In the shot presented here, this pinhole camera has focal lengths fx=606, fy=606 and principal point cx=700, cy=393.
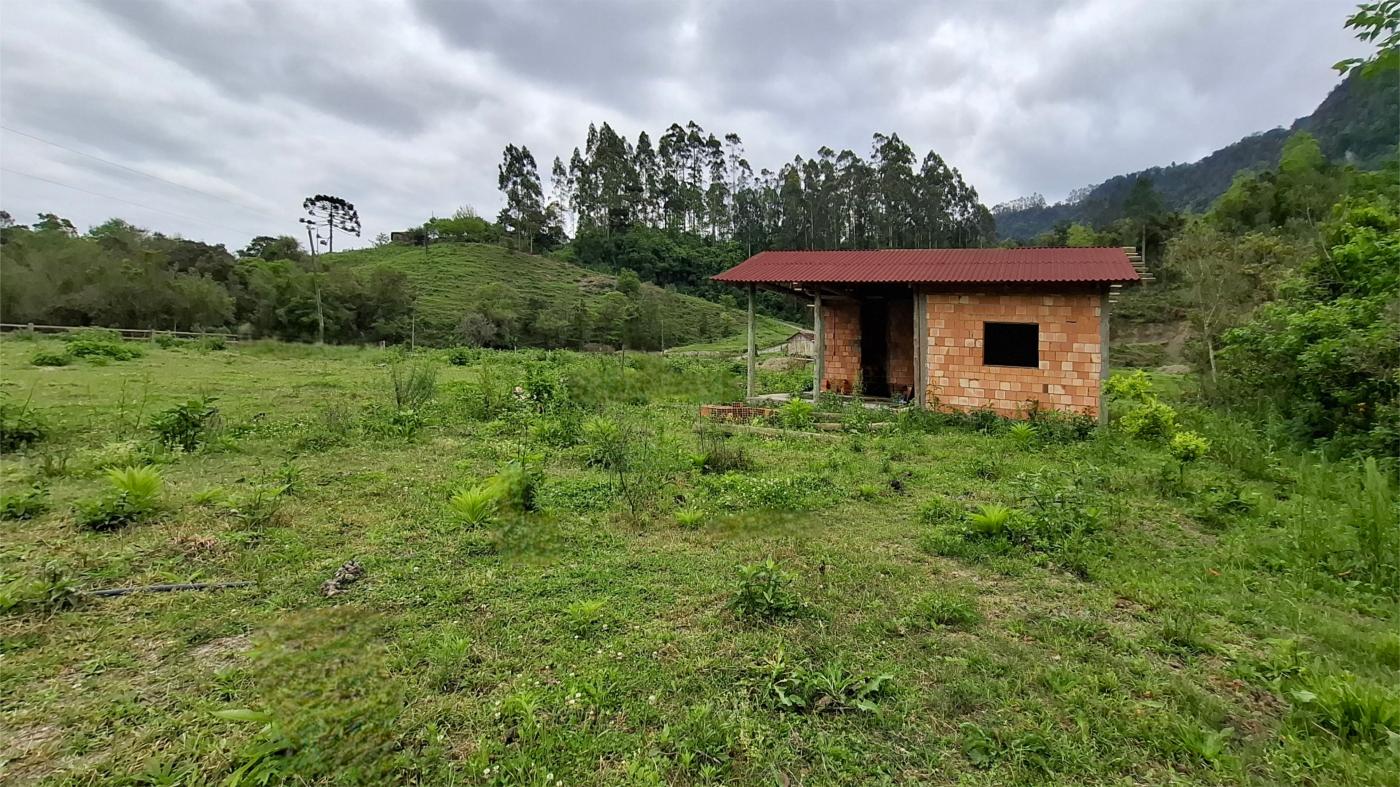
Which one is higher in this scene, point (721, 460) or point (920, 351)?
point (920, 351)

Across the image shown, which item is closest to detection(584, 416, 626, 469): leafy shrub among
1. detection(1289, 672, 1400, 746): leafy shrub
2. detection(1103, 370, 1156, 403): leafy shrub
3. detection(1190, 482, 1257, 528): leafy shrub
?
detection(1289, 672, 1400, 746): leafy shrub

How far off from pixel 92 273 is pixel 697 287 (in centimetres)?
4758

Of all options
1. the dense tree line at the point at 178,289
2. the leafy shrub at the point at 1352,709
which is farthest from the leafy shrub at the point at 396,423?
the dense tree line at the point at 178,289

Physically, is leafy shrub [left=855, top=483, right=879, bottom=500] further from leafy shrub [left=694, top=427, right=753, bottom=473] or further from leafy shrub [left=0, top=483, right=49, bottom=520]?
leafy shrub [left=0, top=483, right=49, bottom=520]

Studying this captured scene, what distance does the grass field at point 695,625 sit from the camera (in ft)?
7.82

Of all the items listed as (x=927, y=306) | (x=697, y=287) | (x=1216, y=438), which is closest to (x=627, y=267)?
(x=697, y=287)

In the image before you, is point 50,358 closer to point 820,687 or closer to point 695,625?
point 695,625

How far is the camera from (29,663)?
9.53ft

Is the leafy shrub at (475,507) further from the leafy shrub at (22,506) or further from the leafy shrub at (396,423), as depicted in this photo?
the leafy shrub at (396,423)

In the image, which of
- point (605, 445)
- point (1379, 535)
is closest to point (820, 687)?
point (1379, 535)

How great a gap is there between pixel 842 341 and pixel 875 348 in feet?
3.29

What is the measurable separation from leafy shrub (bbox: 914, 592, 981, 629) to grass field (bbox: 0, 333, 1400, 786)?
2cm

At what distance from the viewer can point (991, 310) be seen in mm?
10641

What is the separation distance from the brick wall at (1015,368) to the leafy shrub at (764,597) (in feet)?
27.0
